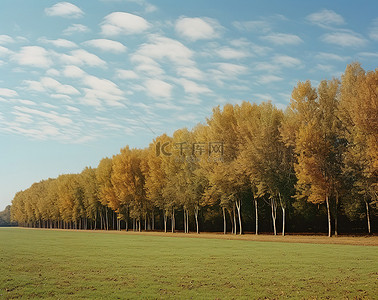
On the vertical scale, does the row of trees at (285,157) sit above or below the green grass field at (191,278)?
above

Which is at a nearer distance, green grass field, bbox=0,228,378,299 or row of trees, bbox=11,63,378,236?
green grass field, bbox=0,228,378,299

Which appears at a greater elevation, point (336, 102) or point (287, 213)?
point (336, 102)

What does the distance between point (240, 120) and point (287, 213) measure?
17.0 meters

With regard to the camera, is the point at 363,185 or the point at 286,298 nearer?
the point at 286,298

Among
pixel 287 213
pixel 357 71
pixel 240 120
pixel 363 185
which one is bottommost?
pixel 287 213

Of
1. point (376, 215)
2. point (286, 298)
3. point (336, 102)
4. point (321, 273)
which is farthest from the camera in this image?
point (376, 215)

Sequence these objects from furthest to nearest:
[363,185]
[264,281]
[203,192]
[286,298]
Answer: [203,192] → [363,185] → [264,281] → [286,298]

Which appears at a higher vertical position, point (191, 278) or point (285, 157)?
point (285, 157)

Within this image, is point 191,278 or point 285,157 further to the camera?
point 285,157

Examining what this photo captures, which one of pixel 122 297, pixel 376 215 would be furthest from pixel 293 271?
pixel 376 215

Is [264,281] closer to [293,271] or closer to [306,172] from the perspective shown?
[293,271]

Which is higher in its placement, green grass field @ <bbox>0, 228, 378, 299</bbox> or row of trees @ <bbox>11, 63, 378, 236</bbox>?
row of trees @ <bbox>11, 63, 378, 236</bbox>

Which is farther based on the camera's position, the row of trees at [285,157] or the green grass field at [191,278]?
the row of trees at [285,157]

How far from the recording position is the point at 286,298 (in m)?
11.0
